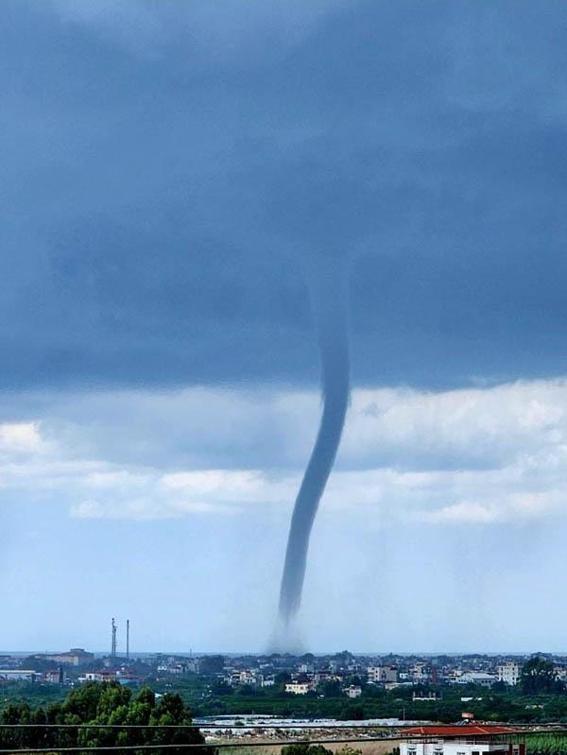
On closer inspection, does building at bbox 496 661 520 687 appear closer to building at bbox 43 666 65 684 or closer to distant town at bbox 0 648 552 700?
distant town at bbox 0 648 552 700

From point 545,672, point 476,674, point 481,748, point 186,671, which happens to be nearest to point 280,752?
point 481,748

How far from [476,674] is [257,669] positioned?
34099 millimetres

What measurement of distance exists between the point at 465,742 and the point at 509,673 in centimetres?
13952

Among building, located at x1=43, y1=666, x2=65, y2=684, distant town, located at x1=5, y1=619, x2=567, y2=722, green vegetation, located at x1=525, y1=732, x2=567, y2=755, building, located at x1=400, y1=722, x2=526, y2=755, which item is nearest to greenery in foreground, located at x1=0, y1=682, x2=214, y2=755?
distant town, located at x1=5, y1=619, x2=567, y2=722

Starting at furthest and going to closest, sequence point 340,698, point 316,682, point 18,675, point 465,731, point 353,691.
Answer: point 18,675
point 316,682
point 353,691
point 340,698
point 465,731

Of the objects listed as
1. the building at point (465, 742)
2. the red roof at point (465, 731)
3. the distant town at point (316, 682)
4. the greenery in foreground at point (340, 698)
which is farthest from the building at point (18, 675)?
the building at point (465, 742)

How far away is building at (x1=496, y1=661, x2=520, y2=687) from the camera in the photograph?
141m

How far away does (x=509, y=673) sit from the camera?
496ft

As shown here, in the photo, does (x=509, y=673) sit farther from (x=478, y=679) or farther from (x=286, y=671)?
(x=286, y=671)

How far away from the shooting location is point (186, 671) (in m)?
175

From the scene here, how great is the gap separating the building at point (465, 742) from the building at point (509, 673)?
125 m

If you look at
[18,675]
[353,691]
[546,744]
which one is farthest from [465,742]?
[18,675]

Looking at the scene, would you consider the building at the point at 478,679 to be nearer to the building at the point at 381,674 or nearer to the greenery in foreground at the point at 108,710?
the building at the point at 381,674

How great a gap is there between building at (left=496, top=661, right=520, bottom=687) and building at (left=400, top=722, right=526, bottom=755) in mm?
124979
